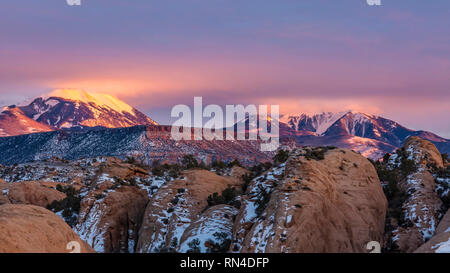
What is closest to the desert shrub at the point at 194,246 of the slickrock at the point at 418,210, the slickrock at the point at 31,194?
the slickrock at the point at 418,210

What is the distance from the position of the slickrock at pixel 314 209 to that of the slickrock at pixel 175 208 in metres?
6.11

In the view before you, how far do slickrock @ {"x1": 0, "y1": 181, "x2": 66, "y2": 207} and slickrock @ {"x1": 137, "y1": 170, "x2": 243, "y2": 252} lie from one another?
57.9 feet

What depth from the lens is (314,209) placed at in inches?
974

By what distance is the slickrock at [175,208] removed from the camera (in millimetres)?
33844

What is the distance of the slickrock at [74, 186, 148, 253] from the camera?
3741cm

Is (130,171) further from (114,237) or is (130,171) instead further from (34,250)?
(34,250)

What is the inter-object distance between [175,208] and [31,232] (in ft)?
61.3

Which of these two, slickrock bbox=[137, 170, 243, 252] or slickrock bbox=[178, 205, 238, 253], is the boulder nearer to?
slickrock bbox=[137, 170, 243, 252]

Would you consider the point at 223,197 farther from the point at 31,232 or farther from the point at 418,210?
the point at 31,232

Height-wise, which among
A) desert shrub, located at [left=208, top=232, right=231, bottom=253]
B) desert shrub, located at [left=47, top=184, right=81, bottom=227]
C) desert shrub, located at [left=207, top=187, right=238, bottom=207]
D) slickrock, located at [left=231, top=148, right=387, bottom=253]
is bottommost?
desert shrub, located at [left=47, top=184, right=81, bottom=227]

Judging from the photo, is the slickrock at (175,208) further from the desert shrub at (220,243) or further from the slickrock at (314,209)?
the slickrock at (314,209)

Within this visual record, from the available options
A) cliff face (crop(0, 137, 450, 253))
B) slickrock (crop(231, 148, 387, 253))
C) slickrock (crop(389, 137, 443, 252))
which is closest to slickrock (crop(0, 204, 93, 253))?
cliff face (crop(0, 137, 450, 253))

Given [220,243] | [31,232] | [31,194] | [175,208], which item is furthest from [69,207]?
[31,232]
